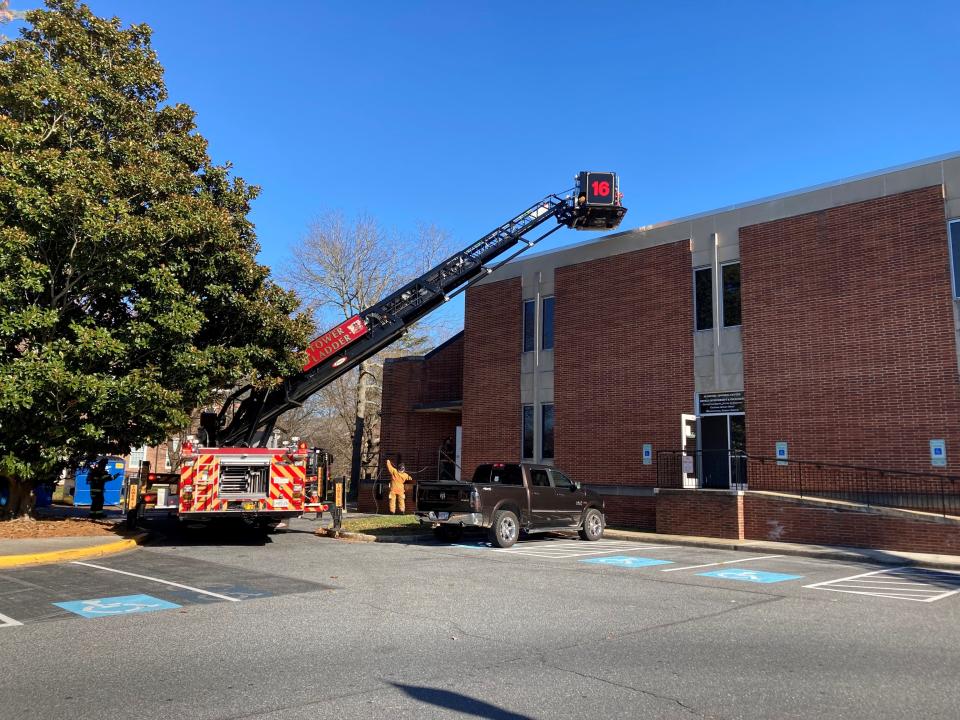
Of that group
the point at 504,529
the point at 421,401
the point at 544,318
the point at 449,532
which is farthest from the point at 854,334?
the point at 421,401

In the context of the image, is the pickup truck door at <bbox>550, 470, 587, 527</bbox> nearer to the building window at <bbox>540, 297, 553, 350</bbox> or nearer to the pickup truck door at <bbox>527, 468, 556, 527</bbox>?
the pickup truck door at <bbox>527, 468, 556, 527</bbox>

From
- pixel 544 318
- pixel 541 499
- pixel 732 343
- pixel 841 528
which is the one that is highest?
pixel 544 318

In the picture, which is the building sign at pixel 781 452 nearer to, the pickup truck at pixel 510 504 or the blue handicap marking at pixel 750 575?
the pickup truck at pixel 510 504

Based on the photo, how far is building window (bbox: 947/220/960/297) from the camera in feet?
53.2

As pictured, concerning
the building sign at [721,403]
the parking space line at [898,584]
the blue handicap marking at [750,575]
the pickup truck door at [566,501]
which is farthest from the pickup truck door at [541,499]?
the parking space line at [898,584]

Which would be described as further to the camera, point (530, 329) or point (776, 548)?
point (530, 329)

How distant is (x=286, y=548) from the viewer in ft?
48.2

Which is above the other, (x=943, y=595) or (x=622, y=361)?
(x=622, y=361)

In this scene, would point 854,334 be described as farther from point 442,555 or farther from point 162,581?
point 162,581

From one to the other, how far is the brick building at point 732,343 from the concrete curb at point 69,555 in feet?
41.0

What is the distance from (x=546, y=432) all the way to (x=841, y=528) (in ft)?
31.0

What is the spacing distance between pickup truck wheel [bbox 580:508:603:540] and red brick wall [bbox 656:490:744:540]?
1.94 metres

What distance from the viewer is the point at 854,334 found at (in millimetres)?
17406

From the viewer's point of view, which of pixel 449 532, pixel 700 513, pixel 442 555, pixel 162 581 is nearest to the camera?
pixel 162 581
